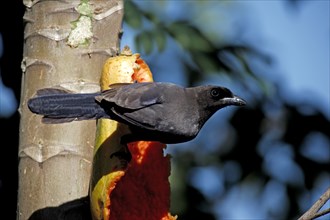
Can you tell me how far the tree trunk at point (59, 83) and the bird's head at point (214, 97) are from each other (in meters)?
0.62

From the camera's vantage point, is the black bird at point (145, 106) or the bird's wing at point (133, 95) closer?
the black bird at point (145, 106)

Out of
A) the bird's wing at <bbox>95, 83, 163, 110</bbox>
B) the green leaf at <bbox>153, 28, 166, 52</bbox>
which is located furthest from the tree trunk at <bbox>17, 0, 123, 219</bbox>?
the green leaf at <bbox>153, 28, 166, 52</bbox>

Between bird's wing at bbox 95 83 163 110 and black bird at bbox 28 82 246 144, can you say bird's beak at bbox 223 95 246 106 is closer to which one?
black bird at bbox 28 82 246 144

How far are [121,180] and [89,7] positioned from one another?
0.66 meters

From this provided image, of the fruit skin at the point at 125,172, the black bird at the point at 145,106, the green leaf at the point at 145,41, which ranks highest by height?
the green leaf at the point at 145,41

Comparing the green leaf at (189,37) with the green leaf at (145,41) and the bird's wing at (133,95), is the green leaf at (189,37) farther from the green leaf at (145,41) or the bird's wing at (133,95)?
the bird's wing at (133,95)

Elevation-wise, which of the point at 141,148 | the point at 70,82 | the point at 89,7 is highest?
the point at 89,7

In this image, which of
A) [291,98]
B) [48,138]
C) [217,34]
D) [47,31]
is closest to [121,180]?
[48,138]

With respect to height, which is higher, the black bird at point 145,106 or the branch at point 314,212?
the black bird at point 145,106

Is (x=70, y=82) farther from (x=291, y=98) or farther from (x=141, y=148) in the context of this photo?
(x=291, y=98)

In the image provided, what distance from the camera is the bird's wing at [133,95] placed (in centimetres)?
333

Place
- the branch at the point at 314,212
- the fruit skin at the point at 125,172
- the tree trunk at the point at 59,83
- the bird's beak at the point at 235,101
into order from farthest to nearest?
the bird's beak at the point at 235,101 → the fruit skin at the point at 125,172 → the tree trunk at the point at 59,83 → the branch at the point at 314,212

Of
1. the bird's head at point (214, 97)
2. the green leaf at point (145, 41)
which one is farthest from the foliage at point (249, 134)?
the bird's head at point (214, 97)

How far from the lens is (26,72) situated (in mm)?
3176
